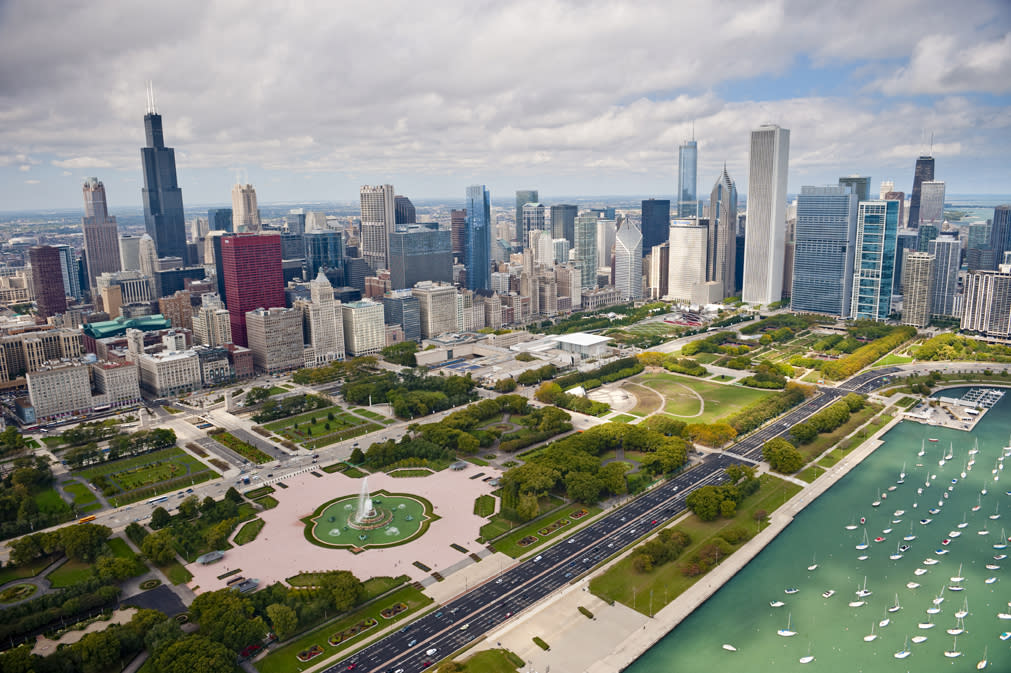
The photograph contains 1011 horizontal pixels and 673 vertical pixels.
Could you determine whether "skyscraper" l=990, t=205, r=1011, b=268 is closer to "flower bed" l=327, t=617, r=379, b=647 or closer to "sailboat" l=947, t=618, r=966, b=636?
"sailboat" l=947, t=618, r=966, b=636

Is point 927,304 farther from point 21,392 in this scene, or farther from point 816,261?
point 21,392

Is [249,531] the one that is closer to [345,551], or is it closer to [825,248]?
[345,551]

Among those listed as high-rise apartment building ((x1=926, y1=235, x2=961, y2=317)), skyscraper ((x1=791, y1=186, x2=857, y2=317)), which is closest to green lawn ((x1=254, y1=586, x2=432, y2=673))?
skyscraper ((x1=791, y1=186, x2=857, y2=317))

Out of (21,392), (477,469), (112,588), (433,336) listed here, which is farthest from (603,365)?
(21,392)

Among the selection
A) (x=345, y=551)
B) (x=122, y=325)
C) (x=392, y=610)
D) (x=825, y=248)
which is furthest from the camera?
(x=825, y=248)

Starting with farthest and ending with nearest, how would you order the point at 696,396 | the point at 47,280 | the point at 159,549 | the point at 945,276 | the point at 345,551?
the point at 945,276
the point at 47,280
the point at 696,396
the point at 345,551
the point at 159,549

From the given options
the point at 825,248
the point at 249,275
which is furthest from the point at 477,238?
the point at 825,248
